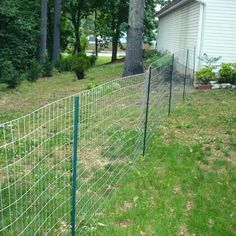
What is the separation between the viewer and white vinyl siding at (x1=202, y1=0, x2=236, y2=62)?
14289 mm

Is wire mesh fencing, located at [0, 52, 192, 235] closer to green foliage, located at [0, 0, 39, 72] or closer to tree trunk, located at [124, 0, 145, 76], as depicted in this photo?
tree trunk, located at [124, 0, 145, 76]

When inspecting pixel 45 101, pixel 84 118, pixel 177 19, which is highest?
pixel 177 19

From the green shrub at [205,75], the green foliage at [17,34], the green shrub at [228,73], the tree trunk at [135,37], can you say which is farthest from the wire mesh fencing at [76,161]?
the green foliage at [17,34]

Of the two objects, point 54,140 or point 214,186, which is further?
point 54,140

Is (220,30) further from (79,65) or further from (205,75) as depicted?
(79,65)

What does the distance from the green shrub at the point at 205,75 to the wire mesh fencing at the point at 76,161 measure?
597 centimetres

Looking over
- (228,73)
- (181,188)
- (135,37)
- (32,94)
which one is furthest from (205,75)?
(181,188)

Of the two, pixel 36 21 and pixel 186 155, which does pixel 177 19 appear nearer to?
pixel 36 21

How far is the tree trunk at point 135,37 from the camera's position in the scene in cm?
1484

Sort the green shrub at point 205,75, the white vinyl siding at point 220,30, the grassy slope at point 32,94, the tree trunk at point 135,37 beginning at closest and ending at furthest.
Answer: the grassy slope at point 32,94 → the green shrub at point 205,75 → the white vinyl siding at point 220,30 → the tree trunk at point 135,37

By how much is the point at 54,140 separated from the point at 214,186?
236 centimetres

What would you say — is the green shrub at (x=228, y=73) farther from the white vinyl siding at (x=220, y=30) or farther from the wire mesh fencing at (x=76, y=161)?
the wire mesh fencing at (x=76, y=161)

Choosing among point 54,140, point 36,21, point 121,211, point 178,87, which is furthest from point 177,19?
point 121,211

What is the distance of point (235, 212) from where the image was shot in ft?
16.9
